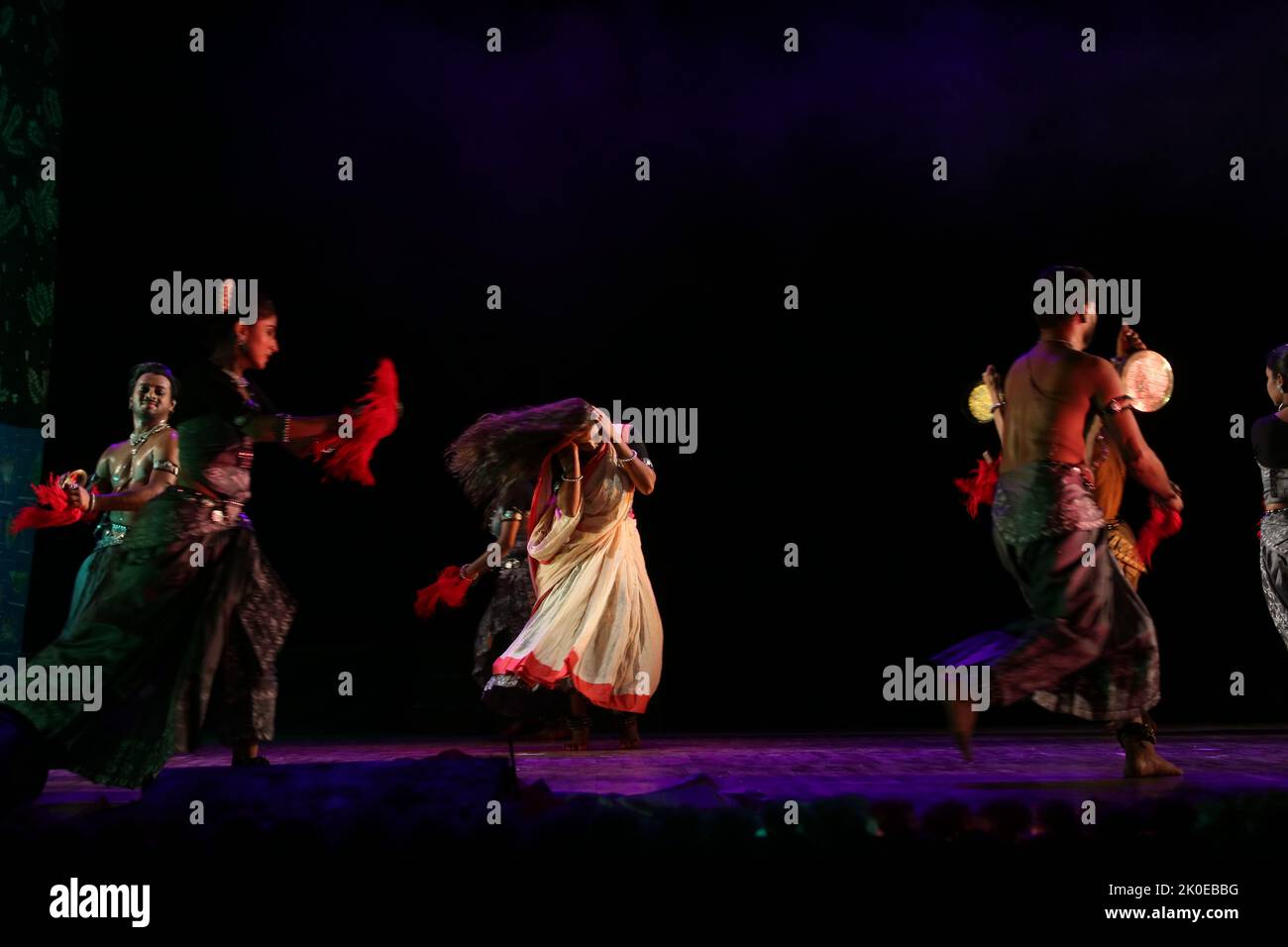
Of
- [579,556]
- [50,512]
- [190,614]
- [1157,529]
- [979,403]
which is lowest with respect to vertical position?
[190,614]

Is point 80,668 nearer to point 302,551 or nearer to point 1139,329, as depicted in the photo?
point 302,551

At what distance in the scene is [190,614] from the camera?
3.88 metres

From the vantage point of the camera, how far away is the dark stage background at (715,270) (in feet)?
23.9

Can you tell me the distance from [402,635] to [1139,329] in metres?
5.28

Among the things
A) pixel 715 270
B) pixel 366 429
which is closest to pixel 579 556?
pixel 366 429

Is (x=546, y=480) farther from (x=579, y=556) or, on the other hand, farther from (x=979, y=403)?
(x=979, y=403)

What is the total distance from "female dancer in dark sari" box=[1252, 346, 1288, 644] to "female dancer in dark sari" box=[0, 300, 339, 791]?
3.95 m

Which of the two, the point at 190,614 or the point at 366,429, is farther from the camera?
the point at 366,429

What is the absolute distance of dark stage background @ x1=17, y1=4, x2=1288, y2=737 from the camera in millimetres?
7289

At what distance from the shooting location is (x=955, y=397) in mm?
7703

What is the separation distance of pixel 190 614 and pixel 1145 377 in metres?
3.89

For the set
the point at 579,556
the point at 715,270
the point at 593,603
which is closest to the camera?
the point at 593,603

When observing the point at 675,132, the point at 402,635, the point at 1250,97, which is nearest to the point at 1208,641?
the point at 1250,97

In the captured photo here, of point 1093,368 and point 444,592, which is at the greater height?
point 1093,368
